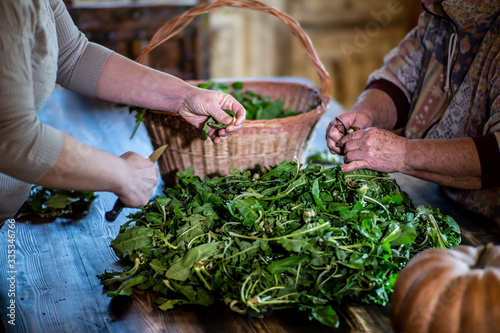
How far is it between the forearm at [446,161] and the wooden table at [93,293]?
14 centimetres

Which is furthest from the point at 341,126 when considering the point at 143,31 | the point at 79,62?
the point at 143,31

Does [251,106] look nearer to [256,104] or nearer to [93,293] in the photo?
[256,104]

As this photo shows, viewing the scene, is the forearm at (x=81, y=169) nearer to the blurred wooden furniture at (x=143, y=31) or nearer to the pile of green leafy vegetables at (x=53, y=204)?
the pile of green leafy vegetables at (x=53, y=204)

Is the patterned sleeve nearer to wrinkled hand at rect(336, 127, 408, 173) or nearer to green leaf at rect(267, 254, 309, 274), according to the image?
wrinkled hand at rect(336, 127, 408, 173)

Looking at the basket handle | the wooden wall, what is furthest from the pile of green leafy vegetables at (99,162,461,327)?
the wooden wall

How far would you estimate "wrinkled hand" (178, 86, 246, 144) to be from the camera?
1.49 meters

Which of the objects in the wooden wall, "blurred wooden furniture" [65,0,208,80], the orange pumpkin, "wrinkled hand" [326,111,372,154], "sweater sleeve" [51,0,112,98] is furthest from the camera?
the wooden wall

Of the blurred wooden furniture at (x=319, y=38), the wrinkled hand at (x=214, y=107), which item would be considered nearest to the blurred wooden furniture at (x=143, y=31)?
the blurred wooden furniture at (x=319, y=38)

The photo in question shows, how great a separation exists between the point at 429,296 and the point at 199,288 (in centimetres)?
52

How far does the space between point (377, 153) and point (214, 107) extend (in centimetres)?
51

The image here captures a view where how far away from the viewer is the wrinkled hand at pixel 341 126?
5.53 feet

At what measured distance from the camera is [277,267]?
1.13 meters

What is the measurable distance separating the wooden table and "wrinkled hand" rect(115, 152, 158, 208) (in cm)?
24

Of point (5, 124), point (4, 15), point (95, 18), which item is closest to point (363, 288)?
point (5, 124)
